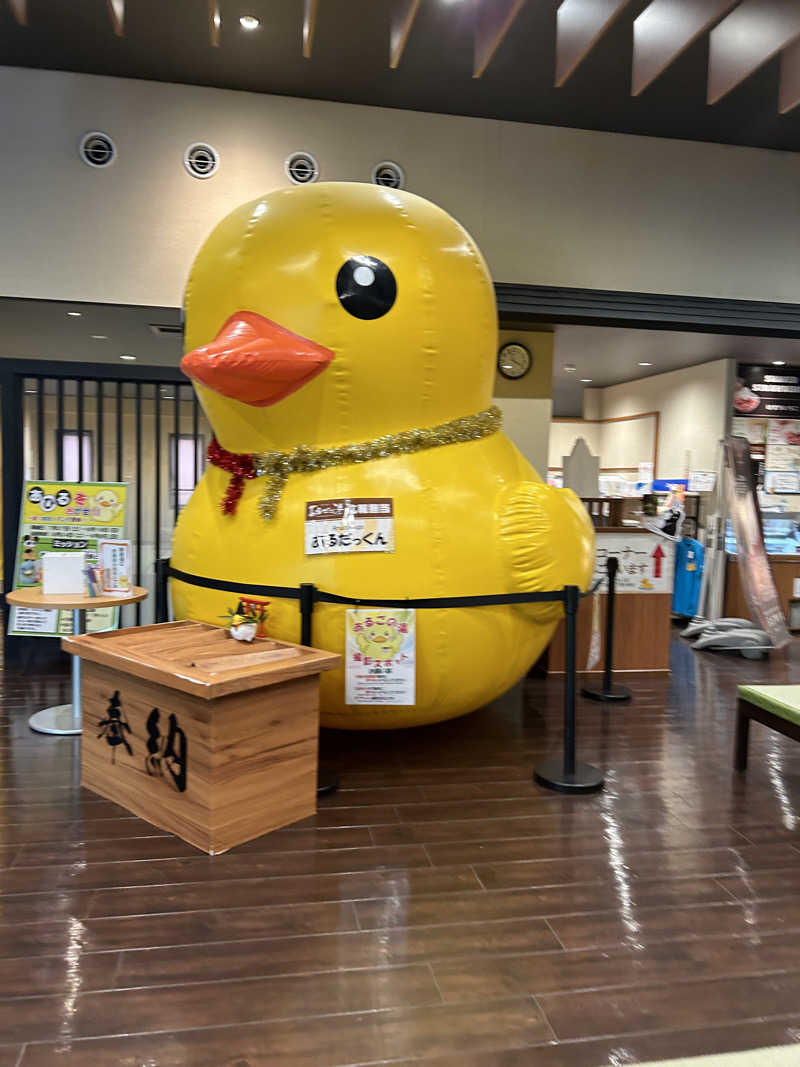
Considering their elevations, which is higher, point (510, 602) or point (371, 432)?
point (371, 432)

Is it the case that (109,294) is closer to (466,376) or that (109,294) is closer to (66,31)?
(66,31)

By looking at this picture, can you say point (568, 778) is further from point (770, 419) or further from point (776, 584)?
point (770, 419)

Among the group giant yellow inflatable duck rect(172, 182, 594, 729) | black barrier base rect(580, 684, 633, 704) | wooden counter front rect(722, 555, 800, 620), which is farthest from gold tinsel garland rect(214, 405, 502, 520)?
wooden counter front rect(722, 555, 800, 620)

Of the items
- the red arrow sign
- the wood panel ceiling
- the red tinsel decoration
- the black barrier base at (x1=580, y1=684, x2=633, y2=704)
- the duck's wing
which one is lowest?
the black barrier base at (x1=580, y1=684, x2=633, y2=704)

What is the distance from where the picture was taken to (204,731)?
2.50 meters

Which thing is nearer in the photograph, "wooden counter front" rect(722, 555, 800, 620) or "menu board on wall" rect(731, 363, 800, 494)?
"wooden counter front" rect(722, 555, 800, 620)

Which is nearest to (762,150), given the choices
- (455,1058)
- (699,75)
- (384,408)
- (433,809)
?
(699,75)

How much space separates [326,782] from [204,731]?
2.44 feet

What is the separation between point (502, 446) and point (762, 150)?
12.1 feet

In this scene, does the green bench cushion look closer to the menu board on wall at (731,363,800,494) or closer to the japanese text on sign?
the japanese text on sign

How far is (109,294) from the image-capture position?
4.65 meters

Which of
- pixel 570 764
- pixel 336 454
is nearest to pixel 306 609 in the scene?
pixel 336 454

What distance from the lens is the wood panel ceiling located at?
12.2ft

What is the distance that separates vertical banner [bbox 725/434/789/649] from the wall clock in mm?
1775
